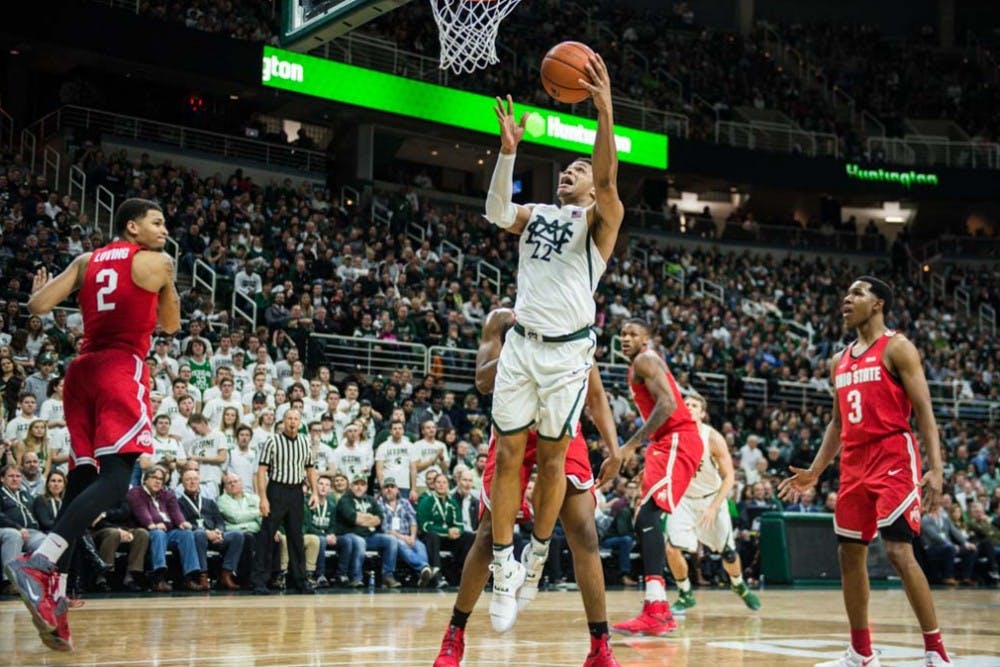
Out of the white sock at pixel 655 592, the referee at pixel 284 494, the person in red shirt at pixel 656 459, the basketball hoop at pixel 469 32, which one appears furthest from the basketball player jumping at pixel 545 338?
the referee at pixel 284 494

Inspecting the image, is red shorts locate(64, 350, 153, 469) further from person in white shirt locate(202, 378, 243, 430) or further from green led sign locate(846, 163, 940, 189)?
green led sign locate(846, 163, 940, 189)

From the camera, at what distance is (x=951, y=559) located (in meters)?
18.3

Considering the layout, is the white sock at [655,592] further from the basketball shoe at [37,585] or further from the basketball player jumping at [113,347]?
the basketball shoe at [37,585]

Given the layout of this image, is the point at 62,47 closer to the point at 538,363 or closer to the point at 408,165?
the point at 408,165

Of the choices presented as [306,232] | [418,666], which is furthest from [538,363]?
[306,232]

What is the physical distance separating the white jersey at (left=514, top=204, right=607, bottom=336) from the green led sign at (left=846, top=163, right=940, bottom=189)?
29450mm

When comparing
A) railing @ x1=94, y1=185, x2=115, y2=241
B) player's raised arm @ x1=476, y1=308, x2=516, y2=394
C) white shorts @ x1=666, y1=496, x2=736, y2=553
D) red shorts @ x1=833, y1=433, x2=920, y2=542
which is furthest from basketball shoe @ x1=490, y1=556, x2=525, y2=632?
railing @ x1=94, y1=185, x2=115, y2=241

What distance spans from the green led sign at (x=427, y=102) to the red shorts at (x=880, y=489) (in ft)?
60.7

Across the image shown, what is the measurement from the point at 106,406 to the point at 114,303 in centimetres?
53

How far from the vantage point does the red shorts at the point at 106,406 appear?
19.9ft

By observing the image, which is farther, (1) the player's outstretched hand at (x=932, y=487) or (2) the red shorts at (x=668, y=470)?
(2) the red shorts at (x=668, y=470)

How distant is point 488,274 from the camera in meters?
25.1

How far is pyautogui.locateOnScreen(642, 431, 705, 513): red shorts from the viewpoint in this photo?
9.18 meters

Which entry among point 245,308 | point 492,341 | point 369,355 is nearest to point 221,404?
point 369,355
